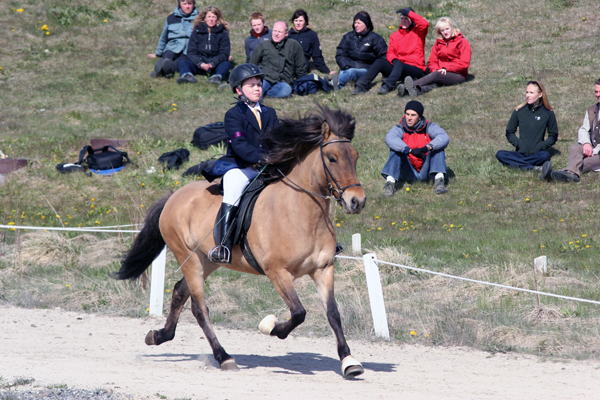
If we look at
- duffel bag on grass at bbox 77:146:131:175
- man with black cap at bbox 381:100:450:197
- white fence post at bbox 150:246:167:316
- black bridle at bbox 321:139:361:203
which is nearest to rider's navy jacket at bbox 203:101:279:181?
A: black bridle at bbox 321:139:361:203

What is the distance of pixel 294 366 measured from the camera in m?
6.78

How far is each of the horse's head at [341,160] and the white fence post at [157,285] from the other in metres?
3.72

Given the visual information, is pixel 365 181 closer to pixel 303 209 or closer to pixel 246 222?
pixel 246 222

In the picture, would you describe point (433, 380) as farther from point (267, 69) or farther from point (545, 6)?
point (545, 6)

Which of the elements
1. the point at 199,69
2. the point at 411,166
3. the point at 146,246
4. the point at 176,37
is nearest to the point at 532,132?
the point at 411,166

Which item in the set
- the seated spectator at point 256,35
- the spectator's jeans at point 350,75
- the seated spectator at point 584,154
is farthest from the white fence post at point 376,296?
the seated spectator at point 256,35

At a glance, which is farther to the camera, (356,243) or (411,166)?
(411,166)

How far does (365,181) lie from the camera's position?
41.4 ft

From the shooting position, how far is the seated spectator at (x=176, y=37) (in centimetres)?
1803

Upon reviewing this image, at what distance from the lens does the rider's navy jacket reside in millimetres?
6453

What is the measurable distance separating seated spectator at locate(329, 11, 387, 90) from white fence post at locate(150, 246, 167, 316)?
28.6ft

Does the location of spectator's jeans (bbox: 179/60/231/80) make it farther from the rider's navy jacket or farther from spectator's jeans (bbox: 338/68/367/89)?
the rider's navy jacket

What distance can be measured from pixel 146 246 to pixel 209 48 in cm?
1049

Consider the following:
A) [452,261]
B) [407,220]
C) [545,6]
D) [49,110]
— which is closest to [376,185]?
[407,220]
